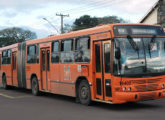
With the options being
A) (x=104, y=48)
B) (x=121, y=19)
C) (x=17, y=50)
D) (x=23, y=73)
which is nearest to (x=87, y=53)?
(x=104, y=48)

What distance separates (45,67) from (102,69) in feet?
18.2

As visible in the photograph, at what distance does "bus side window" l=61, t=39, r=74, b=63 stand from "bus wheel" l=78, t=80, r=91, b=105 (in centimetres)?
138

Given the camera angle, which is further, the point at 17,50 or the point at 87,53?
the point at 17,50

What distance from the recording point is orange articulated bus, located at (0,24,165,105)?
1023 cm

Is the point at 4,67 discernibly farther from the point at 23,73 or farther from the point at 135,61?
the point at 135,61

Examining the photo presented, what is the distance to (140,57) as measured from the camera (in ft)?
34.2

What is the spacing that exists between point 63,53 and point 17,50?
696 centimetres

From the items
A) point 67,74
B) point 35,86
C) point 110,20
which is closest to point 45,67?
point 35,86

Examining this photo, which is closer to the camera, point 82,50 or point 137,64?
point 137,64

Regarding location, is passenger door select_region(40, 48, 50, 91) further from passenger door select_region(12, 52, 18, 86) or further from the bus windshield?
the bus windshield

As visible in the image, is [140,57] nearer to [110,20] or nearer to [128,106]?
[128,106]

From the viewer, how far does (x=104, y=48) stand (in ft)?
36.0

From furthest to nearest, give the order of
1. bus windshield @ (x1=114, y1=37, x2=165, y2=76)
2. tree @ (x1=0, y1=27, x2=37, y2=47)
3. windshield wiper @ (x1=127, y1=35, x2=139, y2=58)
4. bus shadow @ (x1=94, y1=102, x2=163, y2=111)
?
tree @ (x1=0, y1=27, x2=37, y2=47) → bus shadow @ (x1=94, y1=102, x2=163, y2=111) → windshield wiper @ (x1=127, y1=35, x2=139, y2=58) → bus windshield @ (x1=114, y1=37, x2=165, y2=76)

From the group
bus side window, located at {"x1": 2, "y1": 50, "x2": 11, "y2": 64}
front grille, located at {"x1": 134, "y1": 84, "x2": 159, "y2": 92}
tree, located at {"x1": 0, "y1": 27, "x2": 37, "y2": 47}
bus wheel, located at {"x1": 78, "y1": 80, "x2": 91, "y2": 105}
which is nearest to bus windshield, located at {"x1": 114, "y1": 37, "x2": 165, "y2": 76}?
front grille, located at {"x1": 134, "y1": 84, "x2": 159, "y2": 92}
